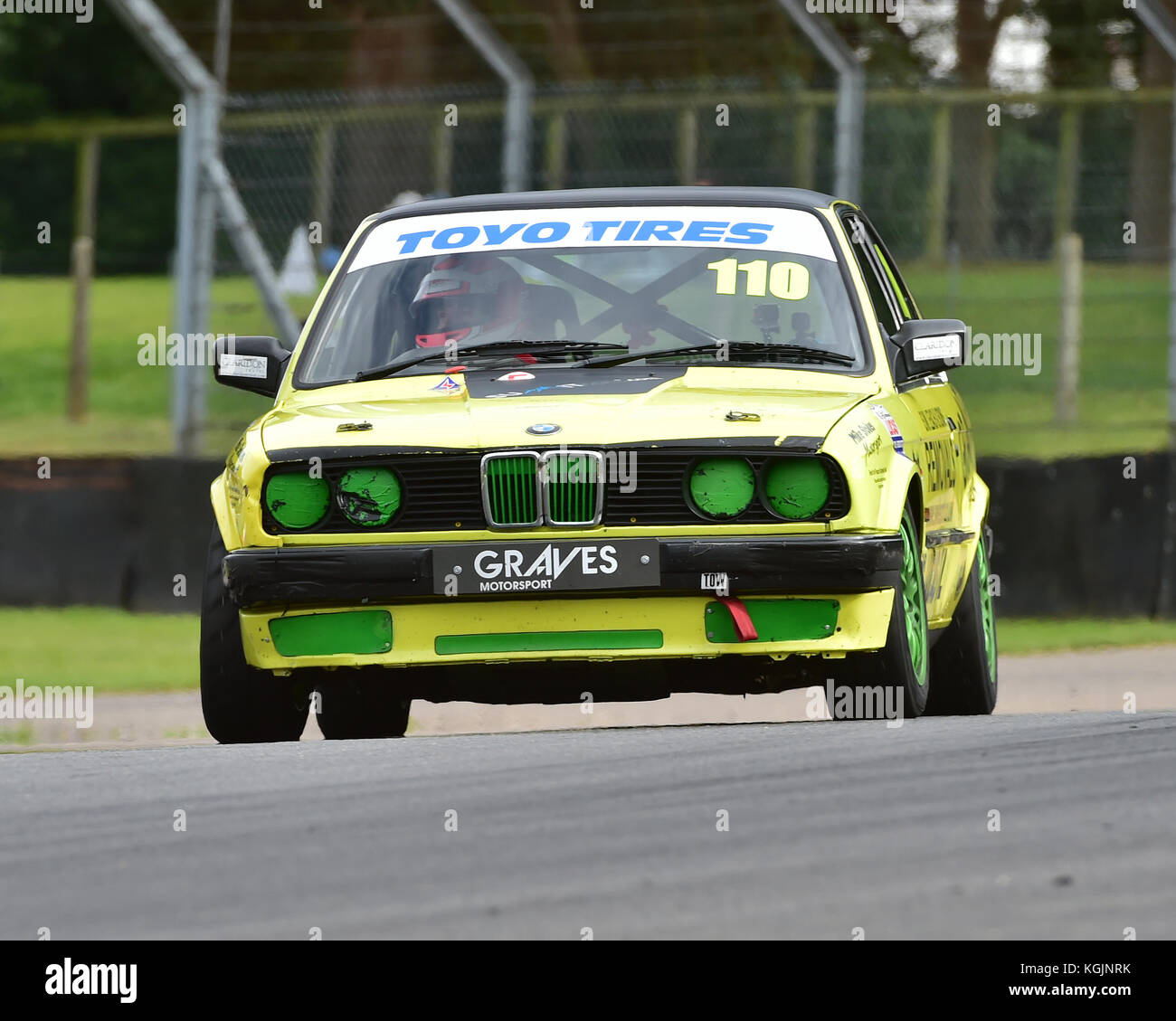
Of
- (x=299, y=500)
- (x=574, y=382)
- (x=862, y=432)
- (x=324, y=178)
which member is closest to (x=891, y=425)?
(x=862, y=432)

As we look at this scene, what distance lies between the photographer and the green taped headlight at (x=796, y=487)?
6906mm

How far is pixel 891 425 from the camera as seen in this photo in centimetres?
737

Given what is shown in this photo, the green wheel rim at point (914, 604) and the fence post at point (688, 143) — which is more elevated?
the fence post at point (688, 143)

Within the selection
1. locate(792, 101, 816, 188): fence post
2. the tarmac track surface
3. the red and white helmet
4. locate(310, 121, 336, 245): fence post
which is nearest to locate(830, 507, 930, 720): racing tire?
the tarmac track surface

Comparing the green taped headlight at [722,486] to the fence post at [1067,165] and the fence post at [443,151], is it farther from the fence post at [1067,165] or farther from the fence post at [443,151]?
the fence post at [1067,165]

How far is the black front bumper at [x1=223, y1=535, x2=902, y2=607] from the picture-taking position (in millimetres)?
6805

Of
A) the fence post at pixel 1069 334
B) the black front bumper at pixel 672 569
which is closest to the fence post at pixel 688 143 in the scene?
the fence post at pixel 1069 334

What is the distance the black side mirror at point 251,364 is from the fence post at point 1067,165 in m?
10.5

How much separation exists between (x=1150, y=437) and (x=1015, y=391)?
6.63 ft

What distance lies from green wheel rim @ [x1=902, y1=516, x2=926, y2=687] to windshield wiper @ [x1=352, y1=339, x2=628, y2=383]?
1049 mm

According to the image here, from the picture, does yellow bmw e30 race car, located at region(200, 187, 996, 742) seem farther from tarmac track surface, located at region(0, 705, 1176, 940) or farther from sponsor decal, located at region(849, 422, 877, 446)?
tarmac track surface, located at region(0, 705, 1176, 940)
